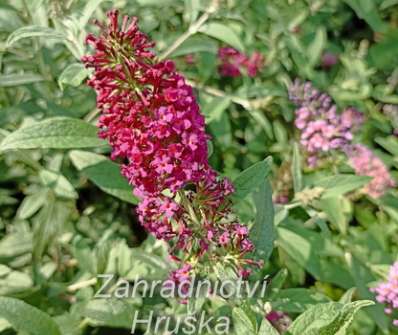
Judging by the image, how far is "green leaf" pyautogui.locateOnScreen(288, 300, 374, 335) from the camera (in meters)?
1.52

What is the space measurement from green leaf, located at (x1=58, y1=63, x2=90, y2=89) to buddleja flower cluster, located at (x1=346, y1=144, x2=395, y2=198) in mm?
1505

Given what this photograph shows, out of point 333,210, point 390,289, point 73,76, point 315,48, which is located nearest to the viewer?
point 73,76

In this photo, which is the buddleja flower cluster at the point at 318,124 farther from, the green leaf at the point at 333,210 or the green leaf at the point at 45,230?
the green leaf at the point at 45,230

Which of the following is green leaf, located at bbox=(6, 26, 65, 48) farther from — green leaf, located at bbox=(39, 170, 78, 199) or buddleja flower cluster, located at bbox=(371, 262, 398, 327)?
buddleja flower cluster, located at bbox=(371, 262, 398, 327)

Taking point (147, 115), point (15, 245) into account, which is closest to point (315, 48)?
point (15, 245)

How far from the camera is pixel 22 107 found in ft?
10.0

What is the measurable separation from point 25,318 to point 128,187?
1.98 feet

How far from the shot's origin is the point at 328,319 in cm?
157

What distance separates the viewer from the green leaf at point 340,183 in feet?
8.45

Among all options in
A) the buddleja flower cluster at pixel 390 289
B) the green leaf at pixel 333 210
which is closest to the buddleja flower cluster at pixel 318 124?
the green leaf at pixel 333 210

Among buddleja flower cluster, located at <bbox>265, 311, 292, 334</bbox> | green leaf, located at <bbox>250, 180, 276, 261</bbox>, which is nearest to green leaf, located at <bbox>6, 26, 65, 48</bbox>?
green leaf, located at <bbox>250, 180, 276, 261</bbox>

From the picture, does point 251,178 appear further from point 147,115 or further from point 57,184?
point 57,184

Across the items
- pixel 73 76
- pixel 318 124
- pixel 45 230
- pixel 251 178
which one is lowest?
pixel 45 230

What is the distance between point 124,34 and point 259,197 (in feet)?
2.28
